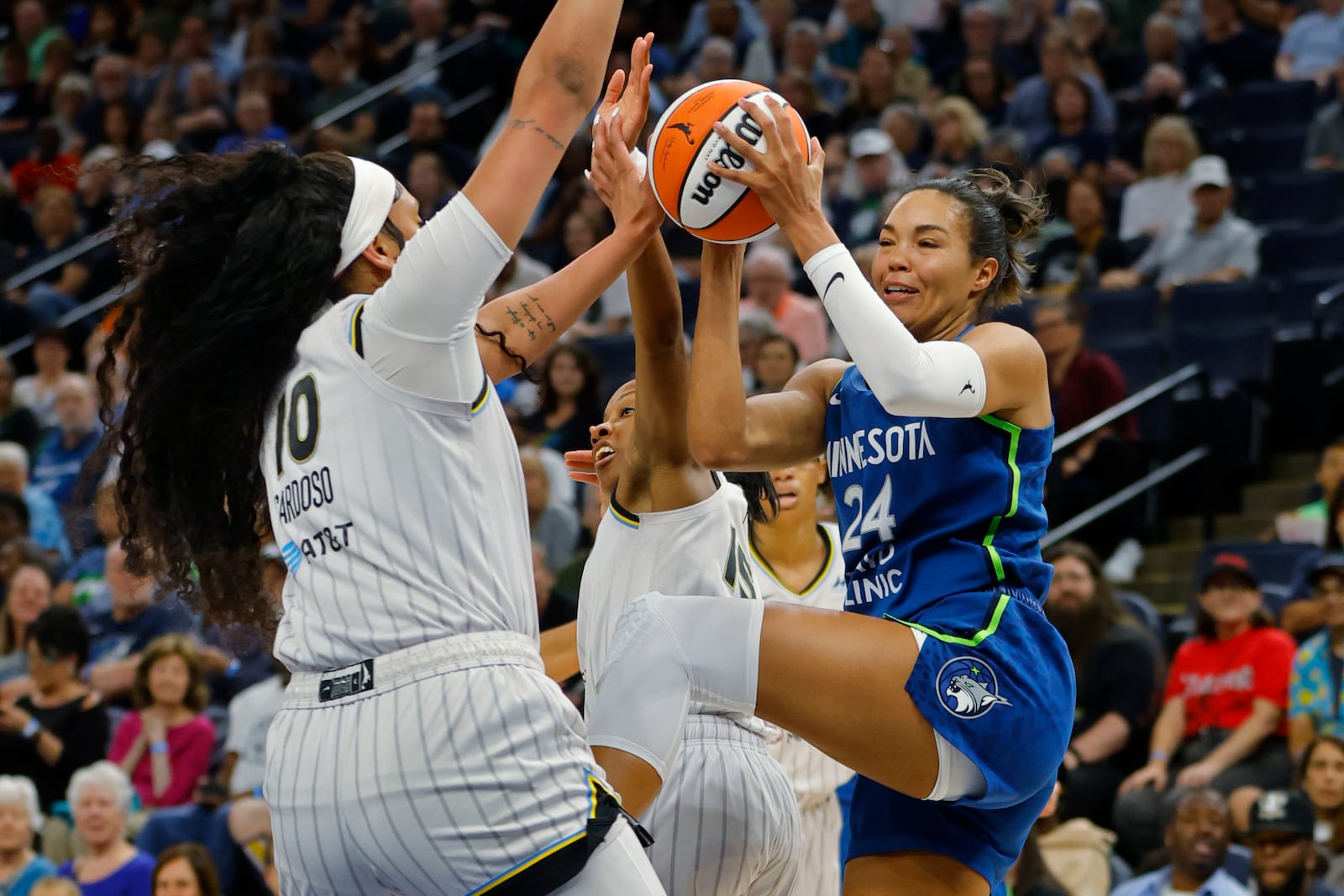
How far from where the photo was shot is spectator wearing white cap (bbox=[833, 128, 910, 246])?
11867 mm

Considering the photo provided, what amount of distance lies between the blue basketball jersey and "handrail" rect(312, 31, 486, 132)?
1265cm

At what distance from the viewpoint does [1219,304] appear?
1038 cm

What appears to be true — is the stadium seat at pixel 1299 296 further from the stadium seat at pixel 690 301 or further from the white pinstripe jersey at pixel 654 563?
the white pinstripe jersey at pixel 654 563

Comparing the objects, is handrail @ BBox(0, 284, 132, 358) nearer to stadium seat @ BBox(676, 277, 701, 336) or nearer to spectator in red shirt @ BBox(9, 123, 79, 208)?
spectator in red shirt @ BBox(9, 123, 79, 208)

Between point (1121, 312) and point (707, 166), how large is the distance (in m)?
7.48

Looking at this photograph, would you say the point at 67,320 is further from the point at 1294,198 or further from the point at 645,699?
the point at 645,699

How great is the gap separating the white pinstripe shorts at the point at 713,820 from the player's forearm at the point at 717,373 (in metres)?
0.83

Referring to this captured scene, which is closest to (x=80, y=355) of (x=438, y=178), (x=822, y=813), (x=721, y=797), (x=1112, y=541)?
(x=438, y=178)

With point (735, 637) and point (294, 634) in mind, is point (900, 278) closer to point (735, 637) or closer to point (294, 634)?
point (735, 637)

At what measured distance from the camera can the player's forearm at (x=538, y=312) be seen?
3.36 metres

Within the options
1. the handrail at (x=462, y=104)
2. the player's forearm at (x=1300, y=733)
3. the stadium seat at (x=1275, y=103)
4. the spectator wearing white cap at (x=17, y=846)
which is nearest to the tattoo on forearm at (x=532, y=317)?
the player's forearm at (x=1300, y=733)

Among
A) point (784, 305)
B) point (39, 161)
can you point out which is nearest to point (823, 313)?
point (784, 305)

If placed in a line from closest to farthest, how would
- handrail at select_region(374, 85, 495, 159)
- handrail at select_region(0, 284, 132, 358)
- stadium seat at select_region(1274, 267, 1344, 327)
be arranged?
stadium seat at select_region(1274, 267, 1344, 327) < handrail at select_region(0, 284, 132, 358) < handrail at select_region(374, 85, 495, 159)

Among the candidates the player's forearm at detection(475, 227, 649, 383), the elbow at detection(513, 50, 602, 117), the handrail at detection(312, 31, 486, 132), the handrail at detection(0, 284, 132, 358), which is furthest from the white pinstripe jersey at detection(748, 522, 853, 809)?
the handrail at detection(312, 31, 486, 132)
